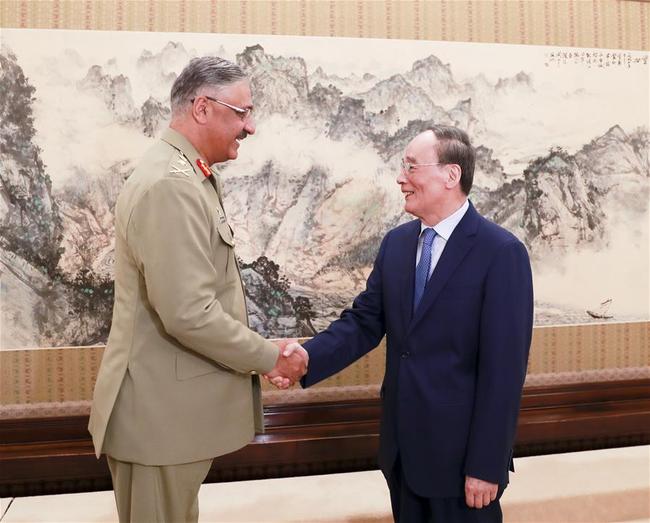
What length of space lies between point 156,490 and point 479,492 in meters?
1.02

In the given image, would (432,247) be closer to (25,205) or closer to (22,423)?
(25,205)

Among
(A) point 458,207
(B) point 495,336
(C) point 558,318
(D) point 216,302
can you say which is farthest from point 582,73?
(D) point 216,302

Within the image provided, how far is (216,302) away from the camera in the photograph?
1.88 meters

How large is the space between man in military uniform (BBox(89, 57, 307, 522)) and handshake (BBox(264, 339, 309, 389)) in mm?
199

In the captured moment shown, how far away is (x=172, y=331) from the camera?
182 cm

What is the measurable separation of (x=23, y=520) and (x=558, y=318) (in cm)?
315

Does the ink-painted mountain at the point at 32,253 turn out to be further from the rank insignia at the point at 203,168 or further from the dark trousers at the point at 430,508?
the dark trousers at the point at 430,508

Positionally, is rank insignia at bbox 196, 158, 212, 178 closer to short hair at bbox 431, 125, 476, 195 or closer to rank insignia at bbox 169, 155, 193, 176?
rank insignia at bbox 169, 155, 193, 176

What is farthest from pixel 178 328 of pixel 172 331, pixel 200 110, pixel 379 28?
pixel 379 28

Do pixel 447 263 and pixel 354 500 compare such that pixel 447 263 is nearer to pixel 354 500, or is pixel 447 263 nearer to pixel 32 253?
pixel 354 500

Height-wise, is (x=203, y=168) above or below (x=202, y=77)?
below

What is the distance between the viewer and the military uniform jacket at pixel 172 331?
178cm

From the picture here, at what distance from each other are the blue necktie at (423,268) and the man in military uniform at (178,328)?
1.76 ft

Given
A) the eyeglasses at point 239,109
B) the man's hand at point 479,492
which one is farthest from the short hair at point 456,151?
the man's hand at point 479,492
